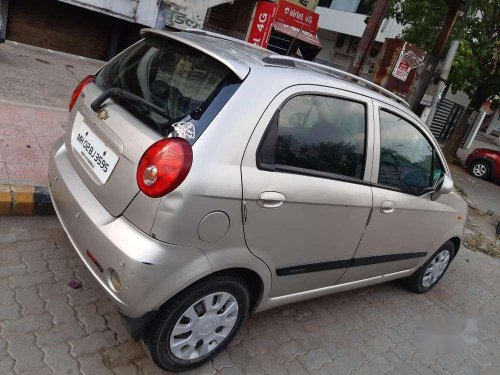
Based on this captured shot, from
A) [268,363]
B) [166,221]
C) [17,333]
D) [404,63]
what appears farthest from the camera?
[404,63]

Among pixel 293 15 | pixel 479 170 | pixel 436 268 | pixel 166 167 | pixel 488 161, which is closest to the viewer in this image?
pixel 166 167

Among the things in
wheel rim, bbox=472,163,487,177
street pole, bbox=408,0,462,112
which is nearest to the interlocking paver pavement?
street pole, bbox=408,0,462,112

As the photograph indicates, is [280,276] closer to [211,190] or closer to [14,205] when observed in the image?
[211,190]

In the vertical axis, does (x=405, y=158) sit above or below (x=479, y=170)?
above

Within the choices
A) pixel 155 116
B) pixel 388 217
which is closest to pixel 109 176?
pixel 155 116

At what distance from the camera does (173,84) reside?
2387 mm

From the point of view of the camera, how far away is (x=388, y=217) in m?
3.12

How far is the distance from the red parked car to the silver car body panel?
12.4m

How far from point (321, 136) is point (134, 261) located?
1.33 metres

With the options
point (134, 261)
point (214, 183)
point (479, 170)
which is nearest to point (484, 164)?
point (479, 170)

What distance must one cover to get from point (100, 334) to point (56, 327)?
0.25 m

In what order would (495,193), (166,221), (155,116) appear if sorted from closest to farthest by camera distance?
1. (166,221)
2. (155,116)
3. (495,193)

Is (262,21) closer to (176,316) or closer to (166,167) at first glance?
(166,167)

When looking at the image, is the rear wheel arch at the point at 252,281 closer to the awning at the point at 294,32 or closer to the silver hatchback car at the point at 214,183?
the silver hatchback car at the point at 214,183
